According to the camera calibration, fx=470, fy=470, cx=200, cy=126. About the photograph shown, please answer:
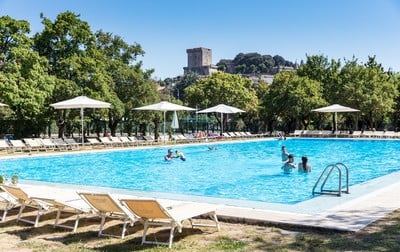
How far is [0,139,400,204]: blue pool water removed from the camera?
37.9 ft

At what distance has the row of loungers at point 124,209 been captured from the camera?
17.5 ft

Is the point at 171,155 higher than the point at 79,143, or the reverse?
the point at 79,143

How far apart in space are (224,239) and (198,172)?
9.83 m

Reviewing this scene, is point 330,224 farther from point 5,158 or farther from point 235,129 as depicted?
point 235,129

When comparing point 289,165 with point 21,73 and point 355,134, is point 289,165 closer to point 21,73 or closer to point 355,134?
point 21,73

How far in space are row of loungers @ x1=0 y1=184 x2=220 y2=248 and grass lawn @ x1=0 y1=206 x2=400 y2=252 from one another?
14 centimetres

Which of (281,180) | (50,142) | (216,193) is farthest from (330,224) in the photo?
(50,142)

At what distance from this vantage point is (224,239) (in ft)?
18.3

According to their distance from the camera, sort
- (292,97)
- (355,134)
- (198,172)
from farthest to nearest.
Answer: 1. (292,97)
2. (355,134)
3. (198,172)

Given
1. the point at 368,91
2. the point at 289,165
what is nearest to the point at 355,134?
the point at 368,91

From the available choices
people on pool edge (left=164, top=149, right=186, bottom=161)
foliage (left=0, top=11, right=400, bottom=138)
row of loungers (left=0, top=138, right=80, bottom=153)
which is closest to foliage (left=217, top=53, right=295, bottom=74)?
foliage (left=0, top=11, right=400, bottom=138)

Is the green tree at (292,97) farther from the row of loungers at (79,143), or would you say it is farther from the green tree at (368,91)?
the row of loungers at (79,143)

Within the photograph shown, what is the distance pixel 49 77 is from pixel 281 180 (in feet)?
51.3

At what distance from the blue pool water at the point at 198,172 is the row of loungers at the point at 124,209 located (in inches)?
165
